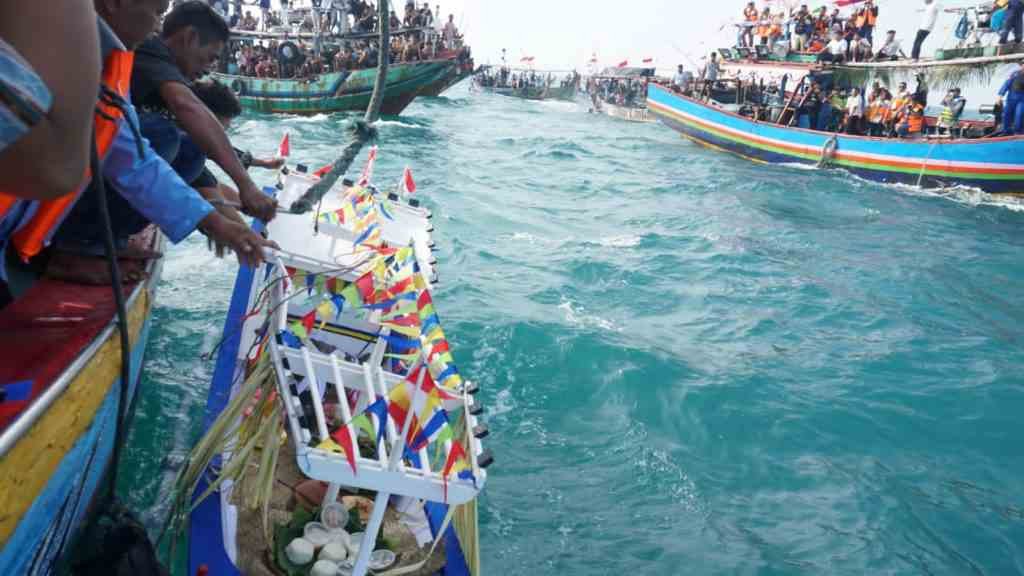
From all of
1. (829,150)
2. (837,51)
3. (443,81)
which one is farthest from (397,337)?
(443,81)

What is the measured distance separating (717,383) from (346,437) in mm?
5549

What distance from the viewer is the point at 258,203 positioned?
3457 mm

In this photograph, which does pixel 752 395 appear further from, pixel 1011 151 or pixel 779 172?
pixel 779 172

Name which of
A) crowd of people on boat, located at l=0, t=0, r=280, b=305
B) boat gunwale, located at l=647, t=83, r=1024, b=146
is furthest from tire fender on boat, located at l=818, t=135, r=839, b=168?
→ crowd of people on boat, located at l=0, t=0, r=280, b=305

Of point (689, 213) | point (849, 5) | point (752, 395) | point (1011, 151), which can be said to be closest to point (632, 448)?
point (752, 395)

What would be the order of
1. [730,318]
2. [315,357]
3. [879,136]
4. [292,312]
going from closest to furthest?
[315,357], [292,312], [730,318], [879,136]

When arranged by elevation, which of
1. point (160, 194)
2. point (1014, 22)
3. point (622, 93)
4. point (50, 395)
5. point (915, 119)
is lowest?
point (50, 395)

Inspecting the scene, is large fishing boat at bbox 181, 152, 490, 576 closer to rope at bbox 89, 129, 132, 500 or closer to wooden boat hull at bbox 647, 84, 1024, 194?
rope at bbox 89, 129, 132, 500

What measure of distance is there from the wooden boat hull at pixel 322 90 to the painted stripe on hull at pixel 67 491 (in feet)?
69.6

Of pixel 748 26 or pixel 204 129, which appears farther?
pixel 748 26

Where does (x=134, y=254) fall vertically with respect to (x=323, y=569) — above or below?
above

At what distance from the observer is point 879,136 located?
762 inches

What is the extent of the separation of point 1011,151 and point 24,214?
1882 cm

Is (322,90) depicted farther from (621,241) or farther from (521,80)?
(521,80)
